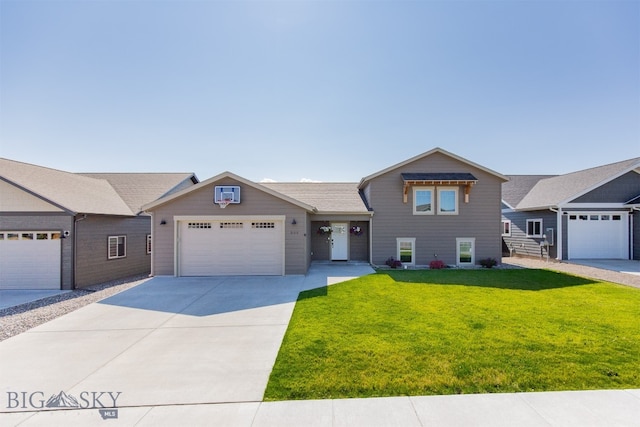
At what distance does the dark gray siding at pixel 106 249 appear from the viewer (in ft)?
35.8

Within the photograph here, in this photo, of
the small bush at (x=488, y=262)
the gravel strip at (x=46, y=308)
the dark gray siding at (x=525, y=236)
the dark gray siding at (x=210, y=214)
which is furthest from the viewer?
the dark gray siding at (x=525, y=236)

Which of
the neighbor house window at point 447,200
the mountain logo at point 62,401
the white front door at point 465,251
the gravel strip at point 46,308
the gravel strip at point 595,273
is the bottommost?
the gravel strip at point 46,308

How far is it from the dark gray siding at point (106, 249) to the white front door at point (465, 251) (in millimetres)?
15586

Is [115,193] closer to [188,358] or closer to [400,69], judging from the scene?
[188,358]

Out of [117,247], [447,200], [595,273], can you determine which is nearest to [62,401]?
[117,247]

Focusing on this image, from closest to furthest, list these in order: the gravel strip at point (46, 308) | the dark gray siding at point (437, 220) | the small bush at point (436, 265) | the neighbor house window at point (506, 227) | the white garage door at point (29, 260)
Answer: the gravel strip at point (46, 308)
the white garage door at point (29, 260)
the small bush at point (436, 265)
the dark gray siding at point (437, 220)
the neighbor house window at point (506, 227)

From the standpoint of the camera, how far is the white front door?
14.0m

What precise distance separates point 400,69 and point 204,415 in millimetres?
14078

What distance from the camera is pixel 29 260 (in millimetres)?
10375

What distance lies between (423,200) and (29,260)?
53.4 ft

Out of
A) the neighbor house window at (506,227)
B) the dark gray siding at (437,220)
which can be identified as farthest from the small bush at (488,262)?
the neighbor house window at (506,227)

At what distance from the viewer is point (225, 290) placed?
945 centimetres

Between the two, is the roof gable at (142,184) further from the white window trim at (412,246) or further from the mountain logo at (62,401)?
the white window trim at (412,246)

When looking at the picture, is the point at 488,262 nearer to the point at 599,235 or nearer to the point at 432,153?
the point at 432,153
